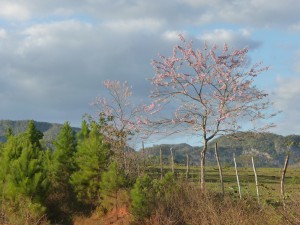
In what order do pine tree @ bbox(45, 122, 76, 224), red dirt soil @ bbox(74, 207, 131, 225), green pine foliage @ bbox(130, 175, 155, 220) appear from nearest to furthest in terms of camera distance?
green pine foliage @ bbox(130, 175, 155, 220), red dirt soil @ bbox(74, 207, 131, 225), pine tree @ bbox(45, 122, 76, 224)

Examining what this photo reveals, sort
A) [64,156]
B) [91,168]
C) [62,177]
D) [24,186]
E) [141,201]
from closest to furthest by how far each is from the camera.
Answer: [141,201]
[24,186]
[91,168]
[62,177]
[64,156]

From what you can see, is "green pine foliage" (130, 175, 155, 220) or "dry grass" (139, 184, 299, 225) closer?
"dry grass" (139, 184, 299, 225)

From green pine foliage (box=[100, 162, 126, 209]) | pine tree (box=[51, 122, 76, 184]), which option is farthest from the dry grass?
pine tree (box=[51, 122, 76, 184])

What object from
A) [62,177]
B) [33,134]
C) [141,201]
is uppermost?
[33,134]

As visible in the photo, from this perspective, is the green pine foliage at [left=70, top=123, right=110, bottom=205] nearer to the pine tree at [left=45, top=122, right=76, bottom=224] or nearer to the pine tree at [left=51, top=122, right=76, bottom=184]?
the pine tree at [left=45, top=122, right=76, bottom=224]

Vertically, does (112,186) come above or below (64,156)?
below

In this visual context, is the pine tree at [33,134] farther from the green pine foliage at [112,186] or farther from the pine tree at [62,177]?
the green pine foliage at [112,186]

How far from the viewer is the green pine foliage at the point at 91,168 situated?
70.6ft

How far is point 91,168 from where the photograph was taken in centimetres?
2162

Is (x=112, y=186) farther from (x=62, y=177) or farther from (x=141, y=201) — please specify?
(x=62, y=177)

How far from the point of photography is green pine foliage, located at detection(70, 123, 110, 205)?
2153 centimetres

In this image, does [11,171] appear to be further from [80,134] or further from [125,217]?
[125,217]

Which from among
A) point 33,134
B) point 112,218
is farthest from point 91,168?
point 33,134

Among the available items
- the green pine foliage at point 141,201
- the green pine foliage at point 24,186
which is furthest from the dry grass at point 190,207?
the green pine foliage at point 24,186
